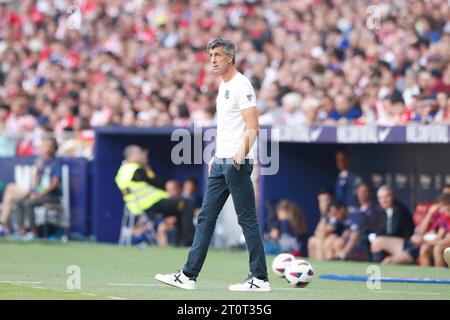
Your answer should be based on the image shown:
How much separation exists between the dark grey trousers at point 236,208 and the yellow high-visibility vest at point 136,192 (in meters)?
7.94

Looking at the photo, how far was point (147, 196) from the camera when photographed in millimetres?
18219

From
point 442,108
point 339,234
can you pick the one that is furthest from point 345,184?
point 442,108

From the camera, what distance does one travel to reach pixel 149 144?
20.5 m

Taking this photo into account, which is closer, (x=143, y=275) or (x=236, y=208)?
(x=236, y=208)

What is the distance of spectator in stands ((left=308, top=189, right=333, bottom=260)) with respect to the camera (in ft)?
54.4

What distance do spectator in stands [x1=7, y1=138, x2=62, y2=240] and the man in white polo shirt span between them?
9668 millimetres

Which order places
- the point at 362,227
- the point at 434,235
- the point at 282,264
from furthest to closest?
the point at 362,227, the point at 434,235, the point at 282,264

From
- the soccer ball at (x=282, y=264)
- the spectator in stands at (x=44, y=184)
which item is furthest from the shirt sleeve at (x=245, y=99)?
the spectator in stands at (x=44, y=184)

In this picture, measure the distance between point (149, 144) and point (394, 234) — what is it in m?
6.09

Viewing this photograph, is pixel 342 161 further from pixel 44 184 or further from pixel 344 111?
pixel 44 184

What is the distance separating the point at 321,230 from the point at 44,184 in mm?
5559

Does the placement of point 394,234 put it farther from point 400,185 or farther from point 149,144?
point 149,144
